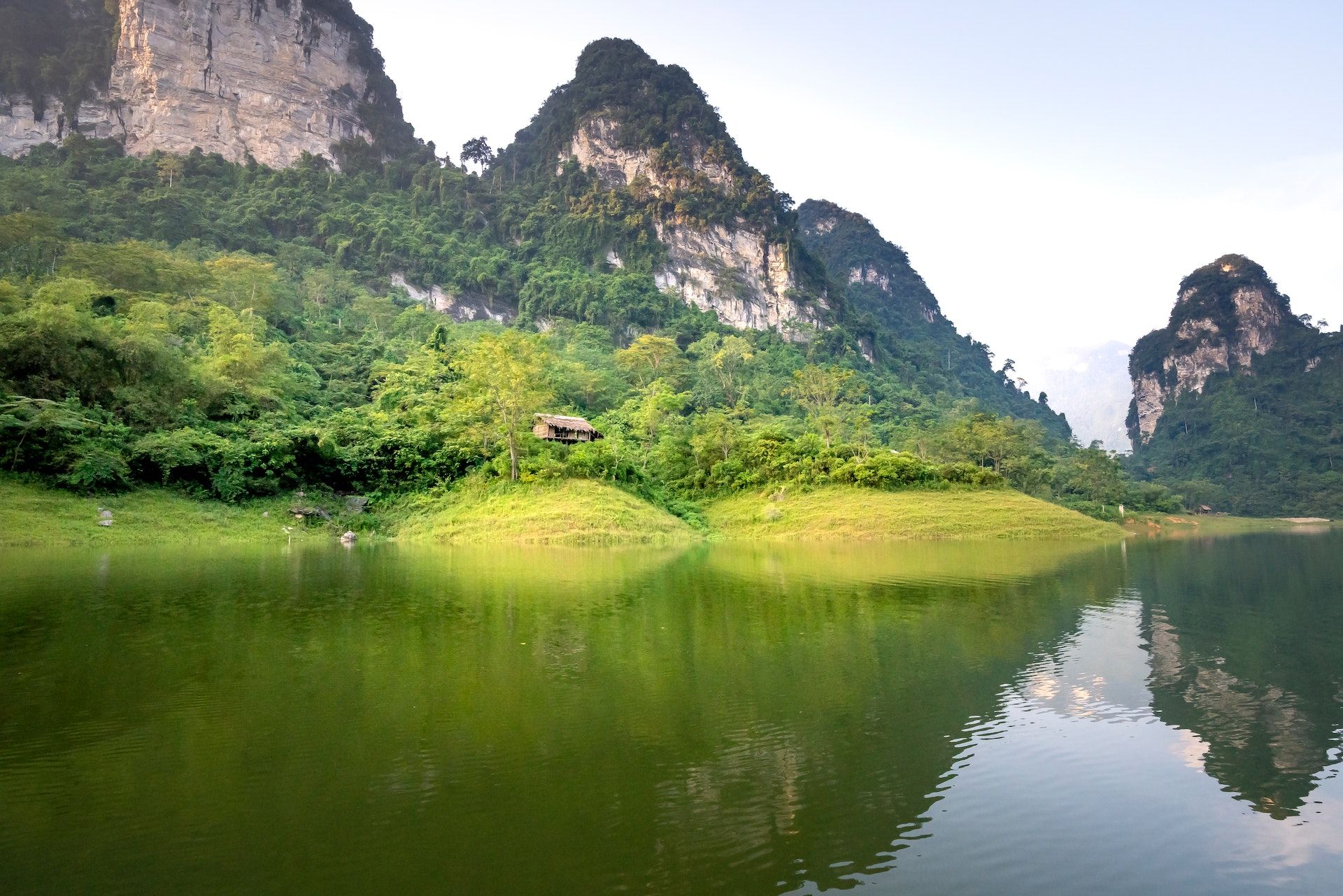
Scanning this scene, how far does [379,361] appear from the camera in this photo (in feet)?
172

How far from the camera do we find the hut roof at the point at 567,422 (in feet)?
146

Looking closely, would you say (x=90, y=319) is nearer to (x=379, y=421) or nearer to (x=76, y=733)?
(x=379, y=421)

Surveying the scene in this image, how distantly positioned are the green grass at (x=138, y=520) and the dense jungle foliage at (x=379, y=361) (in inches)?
46.0

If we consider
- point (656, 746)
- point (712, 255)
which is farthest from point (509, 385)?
point (712, 255)

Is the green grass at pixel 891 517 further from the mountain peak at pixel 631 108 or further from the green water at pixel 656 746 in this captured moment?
the mountain peak at pixel 631 108

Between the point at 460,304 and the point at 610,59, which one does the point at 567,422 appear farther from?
the point at 610,59

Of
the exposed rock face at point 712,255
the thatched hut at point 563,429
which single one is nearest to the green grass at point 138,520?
the thatched hut at point 563,429

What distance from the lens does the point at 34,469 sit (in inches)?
1174

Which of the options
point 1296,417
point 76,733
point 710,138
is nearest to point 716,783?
point 76,733

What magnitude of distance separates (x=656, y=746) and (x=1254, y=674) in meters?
9.38

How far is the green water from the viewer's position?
Result: 5.42 m

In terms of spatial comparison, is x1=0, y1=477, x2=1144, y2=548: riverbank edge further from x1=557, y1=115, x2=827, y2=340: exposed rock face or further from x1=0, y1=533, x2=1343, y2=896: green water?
x1=557, y1=115, x2=827, y2=340: exposed rock face

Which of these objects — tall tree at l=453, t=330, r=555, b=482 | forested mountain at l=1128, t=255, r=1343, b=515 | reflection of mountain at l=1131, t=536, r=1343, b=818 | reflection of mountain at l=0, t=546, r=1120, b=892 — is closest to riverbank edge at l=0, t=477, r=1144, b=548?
tall tree at l=453, t=330, r=555, b=482

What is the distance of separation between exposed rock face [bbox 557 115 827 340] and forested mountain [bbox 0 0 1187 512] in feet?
1.23
